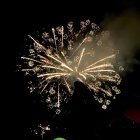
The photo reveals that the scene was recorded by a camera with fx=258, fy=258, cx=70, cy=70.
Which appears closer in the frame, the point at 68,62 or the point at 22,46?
the point at 68,62

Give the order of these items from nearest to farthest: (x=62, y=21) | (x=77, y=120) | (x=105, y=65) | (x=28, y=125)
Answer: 1. (x=77, y=120)
2. (x=105, y=65)
3. (x=28, y=125)
4. (x=62, y=21)

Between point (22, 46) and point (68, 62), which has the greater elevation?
point (22, 46)

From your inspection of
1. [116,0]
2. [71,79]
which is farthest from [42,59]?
[116,0]

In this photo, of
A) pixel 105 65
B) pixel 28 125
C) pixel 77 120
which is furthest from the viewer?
pixel 28 125

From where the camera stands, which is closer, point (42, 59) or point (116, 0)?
point (42, 59)

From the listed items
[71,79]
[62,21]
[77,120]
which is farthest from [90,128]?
[62,21]

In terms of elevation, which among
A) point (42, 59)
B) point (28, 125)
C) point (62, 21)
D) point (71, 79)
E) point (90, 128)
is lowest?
point (90, 128)

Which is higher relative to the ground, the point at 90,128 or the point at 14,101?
the point at 14,101

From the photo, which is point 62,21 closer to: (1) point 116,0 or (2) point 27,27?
(2) point 27,27

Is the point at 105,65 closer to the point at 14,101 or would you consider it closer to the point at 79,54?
the point at 79,54
